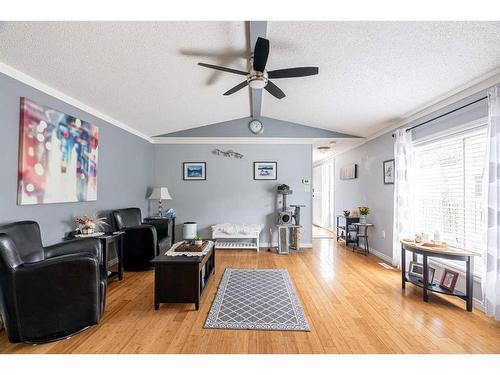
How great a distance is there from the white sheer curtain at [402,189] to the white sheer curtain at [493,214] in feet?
4.33

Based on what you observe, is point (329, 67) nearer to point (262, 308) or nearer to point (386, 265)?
point (262, 308)

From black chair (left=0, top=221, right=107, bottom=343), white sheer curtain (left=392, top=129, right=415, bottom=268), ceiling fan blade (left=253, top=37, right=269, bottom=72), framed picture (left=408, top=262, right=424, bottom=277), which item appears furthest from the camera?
white sheer curtain (left=392, top=129, right=415, bottom=268)

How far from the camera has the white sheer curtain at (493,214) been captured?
229 centimetres

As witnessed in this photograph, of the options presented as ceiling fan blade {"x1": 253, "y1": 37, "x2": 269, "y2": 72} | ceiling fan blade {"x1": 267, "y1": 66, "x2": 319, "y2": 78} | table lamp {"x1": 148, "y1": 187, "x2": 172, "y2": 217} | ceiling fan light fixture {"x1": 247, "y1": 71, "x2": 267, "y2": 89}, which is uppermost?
ceiling fan blade {"x1": 253, "y1": 37, "x2": 269, "y2": 72}

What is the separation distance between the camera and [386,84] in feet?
9.87

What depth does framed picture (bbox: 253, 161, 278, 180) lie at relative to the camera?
541 cm

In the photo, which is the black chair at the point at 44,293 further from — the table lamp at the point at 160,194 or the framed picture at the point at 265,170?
the framed picture at the point at 265,170

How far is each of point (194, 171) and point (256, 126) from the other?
1.69 metres

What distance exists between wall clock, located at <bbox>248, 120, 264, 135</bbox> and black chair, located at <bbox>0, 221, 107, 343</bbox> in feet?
12.8

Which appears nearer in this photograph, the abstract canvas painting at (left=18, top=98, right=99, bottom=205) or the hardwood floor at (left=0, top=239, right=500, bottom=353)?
the hardwood floor at (left=0, top=239, right=500, bottom=353)

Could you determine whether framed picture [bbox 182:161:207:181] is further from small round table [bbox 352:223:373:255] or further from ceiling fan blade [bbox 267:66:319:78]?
small round table [bbox 352:223:373:255]

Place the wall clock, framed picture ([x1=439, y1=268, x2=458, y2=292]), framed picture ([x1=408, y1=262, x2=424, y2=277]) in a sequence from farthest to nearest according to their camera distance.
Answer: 1. the wall clock
2. framed picture ([x1=408, y1=262, x2=424, y2=277])
3. framed picture ([x1=439, y1=268, x2=458, y2=292])

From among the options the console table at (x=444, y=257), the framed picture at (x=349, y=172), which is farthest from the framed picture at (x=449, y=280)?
the framed picture at (x=349, y=172)

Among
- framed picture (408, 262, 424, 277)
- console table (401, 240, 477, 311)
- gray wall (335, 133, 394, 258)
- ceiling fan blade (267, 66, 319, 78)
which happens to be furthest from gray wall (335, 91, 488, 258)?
ceiling fan blade (267, 66, 319, 78)
